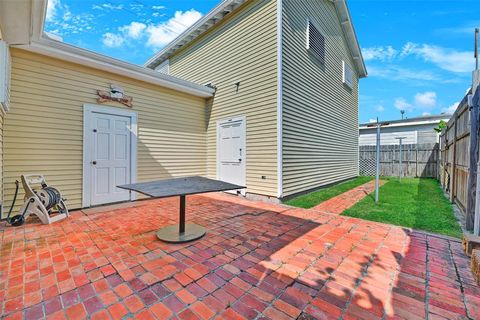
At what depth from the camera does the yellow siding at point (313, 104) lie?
5.23m

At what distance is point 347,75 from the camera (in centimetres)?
870

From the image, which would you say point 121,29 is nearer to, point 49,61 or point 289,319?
point 49,61

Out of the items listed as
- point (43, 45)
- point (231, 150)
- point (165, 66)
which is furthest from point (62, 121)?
point (165, 66)

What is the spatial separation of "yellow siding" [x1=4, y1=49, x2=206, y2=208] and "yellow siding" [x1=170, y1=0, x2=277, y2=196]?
1531 millimetres

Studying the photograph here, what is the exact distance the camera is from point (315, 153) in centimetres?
646

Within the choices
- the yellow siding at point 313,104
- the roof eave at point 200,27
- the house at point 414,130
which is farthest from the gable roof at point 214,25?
the house at point 414,130

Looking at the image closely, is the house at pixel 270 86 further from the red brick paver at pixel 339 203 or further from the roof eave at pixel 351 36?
the red brick paver at pixel 339 203

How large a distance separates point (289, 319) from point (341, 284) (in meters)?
0.66

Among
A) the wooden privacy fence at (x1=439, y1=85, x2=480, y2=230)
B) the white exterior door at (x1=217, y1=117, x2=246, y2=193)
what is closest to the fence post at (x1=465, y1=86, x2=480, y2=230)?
the wooden privacy fence at (x1=439, y1=85, x2=480, y2=230)

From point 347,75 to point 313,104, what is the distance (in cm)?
362

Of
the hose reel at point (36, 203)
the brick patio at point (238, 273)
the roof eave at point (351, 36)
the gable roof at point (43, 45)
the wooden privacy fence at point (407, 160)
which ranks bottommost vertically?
the brick patio at point (238, 273)

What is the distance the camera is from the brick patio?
5.10 feet

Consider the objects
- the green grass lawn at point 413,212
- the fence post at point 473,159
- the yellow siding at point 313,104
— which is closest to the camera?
the fence post at point 473,159

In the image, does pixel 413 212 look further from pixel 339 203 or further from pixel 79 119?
pixel 79 119
